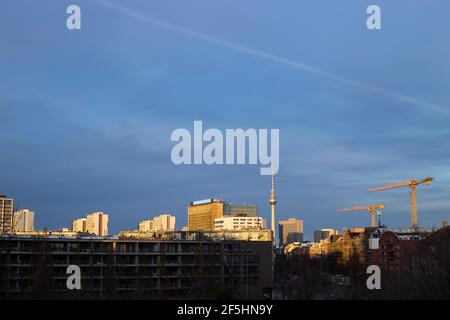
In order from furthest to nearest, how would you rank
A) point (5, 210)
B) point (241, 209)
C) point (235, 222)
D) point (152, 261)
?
point (241, 209) < point (235, 222) < point (5, 210) < point (152, 261)

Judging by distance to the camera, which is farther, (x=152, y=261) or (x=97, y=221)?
(x=97, y=221)

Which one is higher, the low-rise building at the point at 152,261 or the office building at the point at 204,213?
the office building at the point at 204,213

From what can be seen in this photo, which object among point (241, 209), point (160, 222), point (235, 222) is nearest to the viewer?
point (235, 222)

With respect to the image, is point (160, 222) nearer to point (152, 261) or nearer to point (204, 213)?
point (204, 213)

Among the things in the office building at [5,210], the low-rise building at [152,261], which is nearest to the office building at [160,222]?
the office building at [5,210]

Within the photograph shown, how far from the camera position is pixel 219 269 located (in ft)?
193

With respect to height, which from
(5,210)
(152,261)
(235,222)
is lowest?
(152,261)

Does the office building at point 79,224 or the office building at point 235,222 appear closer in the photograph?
the office building at point 235,222

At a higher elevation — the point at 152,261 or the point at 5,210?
the point at 5,210

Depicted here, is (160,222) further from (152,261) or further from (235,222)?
(152,261)

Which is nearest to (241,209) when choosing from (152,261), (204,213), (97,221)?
(204,213)

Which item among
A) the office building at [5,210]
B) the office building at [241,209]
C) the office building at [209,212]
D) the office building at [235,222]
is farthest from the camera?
the office building at [241,209]

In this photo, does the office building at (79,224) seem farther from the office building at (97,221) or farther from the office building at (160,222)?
the office building at (160,222)
